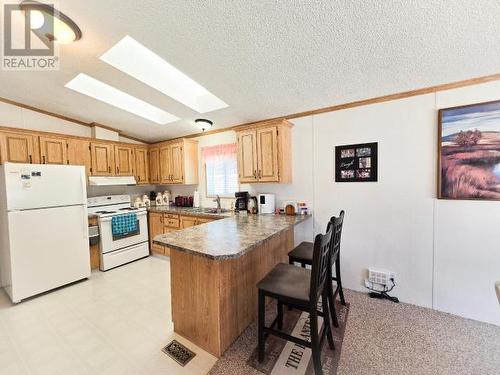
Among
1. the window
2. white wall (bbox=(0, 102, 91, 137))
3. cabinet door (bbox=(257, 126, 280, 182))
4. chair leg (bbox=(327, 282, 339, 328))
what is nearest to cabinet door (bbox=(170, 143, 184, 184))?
the window

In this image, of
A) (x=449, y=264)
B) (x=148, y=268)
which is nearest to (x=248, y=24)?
(x=449, y=264)

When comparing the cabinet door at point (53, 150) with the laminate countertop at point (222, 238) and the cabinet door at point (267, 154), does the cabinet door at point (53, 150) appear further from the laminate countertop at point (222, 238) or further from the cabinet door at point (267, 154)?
the cabinet door at point (267, 154)

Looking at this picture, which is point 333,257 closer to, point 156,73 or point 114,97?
point 156,73

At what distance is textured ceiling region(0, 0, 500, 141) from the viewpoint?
146 cm

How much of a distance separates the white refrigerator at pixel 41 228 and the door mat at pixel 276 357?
265 centimetres

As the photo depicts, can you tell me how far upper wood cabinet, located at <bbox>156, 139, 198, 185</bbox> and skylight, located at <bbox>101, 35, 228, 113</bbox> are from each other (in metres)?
1.12

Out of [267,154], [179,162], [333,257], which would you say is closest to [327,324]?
[333,257]

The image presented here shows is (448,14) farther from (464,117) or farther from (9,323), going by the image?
(9,323)

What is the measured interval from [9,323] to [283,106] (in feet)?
12.8

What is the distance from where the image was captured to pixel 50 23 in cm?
173

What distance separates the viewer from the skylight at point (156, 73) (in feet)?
7.29

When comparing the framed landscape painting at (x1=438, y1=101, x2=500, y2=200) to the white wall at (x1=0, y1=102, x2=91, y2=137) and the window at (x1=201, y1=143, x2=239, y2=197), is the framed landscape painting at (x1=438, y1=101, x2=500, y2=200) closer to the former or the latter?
the window at (x1=201, y1=143, x2=239, y2=197)

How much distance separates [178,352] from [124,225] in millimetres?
2545

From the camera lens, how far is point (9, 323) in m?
2.20
